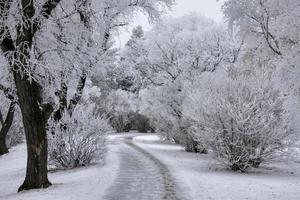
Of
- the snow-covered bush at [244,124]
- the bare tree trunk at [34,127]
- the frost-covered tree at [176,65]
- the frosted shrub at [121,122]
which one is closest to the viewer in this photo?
the bare tree trunk at [34,127]

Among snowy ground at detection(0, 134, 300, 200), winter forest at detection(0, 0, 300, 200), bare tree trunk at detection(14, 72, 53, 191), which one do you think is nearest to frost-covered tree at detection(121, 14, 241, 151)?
winter forest at detection(0, 0, 300, 200)

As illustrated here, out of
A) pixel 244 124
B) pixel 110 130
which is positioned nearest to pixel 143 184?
pixel 244 124

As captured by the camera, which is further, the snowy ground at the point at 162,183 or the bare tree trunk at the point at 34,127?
the bare tree trunk at the point at 34,127

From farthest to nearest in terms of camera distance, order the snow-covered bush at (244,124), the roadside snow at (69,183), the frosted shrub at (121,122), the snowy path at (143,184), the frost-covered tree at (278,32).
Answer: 1. the frosted shrub at (121,122)
2. the snow-covered bush at (244,124)
3. the roadside snow at (69,183)
4. the snowy path at (143,184)
5. the frost-covered tree at (278,32)

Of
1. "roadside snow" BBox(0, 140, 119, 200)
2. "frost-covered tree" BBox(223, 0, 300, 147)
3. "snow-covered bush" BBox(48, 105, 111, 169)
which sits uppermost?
"frost-covered tree" BBox(223, 0, 300, 147)

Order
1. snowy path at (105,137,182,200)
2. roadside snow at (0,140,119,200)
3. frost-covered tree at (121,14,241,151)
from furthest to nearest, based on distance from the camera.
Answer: frost-covered tree at (121,14,241,151), roadside snow at (0,140,119,200), snowy path at (105,137,182,200)

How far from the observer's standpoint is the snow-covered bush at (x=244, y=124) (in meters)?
15.5

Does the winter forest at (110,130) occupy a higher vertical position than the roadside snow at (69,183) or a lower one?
higher

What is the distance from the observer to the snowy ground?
11039mm

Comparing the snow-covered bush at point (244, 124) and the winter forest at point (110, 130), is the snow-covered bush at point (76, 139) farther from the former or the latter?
the snow-covered bush at point (244, 124)

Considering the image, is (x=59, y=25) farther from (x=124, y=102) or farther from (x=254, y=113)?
(x=124, y=102)

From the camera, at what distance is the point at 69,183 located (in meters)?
13.8

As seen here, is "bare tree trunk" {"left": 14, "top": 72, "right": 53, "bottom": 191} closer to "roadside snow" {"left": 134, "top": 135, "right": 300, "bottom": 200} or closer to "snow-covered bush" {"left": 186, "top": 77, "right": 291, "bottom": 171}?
"roadside snow" {"left": 134, "top": 135, "right": 300, "bottom": 200}

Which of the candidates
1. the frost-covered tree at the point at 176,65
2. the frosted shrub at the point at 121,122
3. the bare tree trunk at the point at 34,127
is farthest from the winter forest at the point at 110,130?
the frosted shrub at the point at 121,122
